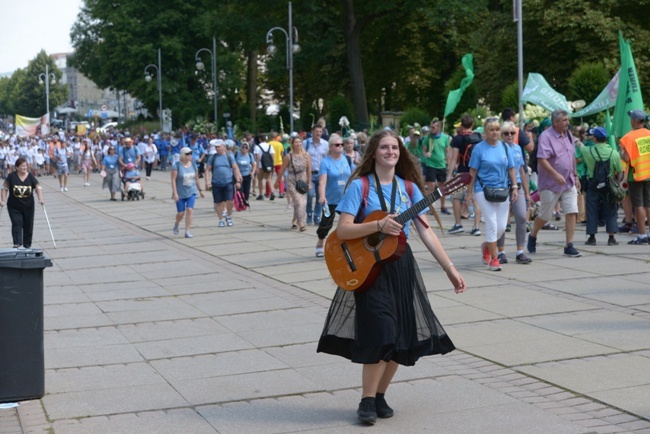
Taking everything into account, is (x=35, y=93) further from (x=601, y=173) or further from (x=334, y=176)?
(x=601, y=173)

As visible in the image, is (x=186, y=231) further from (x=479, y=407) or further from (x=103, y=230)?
(x=479, y=407)

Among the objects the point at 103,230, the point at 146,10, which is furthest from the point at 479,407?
the point at 146,10

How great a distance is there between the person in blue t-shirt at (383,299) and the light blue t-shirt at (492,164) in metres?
6.05

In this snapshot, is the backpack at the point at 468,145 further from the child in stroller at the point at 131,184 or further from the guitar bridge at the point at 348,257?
the child in stroller at the point at 131,184

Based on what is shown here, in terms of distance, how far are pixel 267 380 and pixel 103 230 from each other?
47.8 feet

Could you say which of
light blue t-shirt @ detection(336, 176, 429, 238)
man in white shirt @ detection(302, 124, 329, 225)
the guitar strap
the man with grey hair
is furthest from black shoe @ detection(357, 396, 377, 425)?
man in white shirt @ detection(302, 124, 329, 225)

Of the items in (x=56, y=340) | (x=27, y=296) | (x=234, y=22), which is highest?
(x=234, y=22)

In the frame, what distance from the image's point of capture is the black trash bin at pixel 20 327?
690cm

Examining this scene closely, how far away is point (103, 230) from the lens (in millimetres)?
21484

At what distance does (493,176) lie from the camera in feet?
40.9

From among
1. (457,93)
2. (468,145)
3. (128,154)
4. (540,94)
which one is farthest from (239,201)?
(128,154)

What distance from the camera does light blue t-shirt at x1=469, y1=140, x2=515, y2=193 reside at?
1248cm

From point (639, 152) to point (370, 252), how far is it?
30.6 feet

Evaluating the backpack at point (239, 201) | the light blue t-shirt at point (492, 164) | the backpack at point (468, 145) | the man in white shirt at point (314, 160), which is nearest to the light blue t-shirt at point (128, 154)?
the backpack at point (239, 201)
